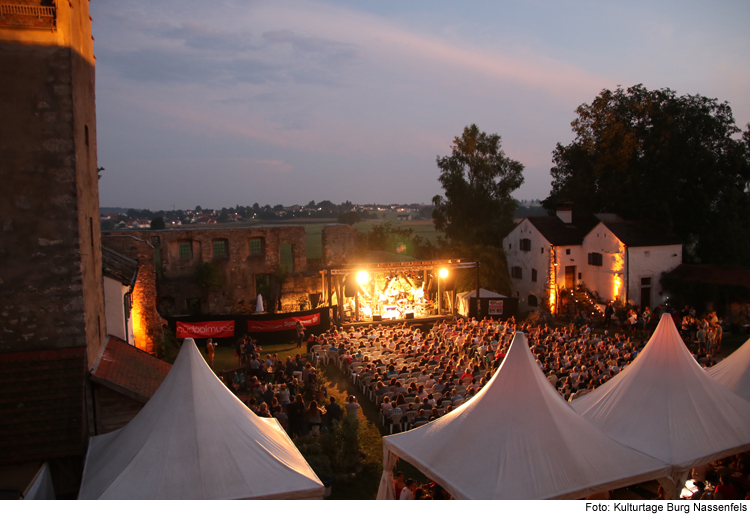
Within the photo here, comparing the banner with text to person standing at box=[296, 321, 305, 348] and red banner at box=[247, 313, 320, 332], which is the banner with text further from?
person standing at box=[296, 321, 305, 348]

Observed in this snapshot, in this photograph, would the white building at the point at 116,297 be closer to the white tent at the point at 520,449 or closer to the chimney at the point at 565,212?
the white tent at the point at 520,449

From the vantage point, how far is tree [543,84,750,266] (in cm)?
3170

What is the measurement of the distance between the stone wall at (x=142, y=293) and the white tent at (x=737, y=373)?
1639cm

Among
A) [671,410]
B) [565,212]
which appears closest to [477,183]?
[565,212]

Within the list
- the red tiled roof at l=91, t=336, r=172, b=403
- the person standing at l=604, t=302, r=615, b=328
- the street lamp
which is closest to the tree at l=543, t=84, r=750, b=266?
the person standing at l=604, t=302, r=615, b=328

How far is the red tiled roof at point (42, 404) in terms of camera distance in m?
8.66

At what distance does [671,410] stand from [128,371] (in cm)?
997

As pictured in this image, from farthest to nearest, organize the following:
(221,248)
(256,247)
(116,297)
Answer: (256,247), (221,248), (116,297)

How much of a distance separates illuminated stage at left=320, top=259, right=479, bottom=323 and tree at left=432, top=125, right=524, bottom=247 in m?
13.0

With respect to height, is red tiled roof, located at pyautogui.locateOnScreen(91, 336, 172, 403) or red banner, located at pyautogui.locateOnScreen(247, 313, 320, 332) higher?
red tiled roof, located at pyautogui.locateOnScreen(91, 336, 172, 403)

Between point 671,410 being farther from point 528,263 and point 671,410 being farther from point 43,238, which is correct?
point 528,263

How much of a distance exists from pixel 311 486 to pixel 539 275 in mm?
27624

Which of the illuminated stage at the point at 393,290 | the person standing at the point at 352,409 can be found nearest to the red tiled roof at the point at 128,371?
the person standing at the point at 352,409

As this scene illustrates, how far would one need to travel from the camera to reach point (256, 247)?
105 feet
